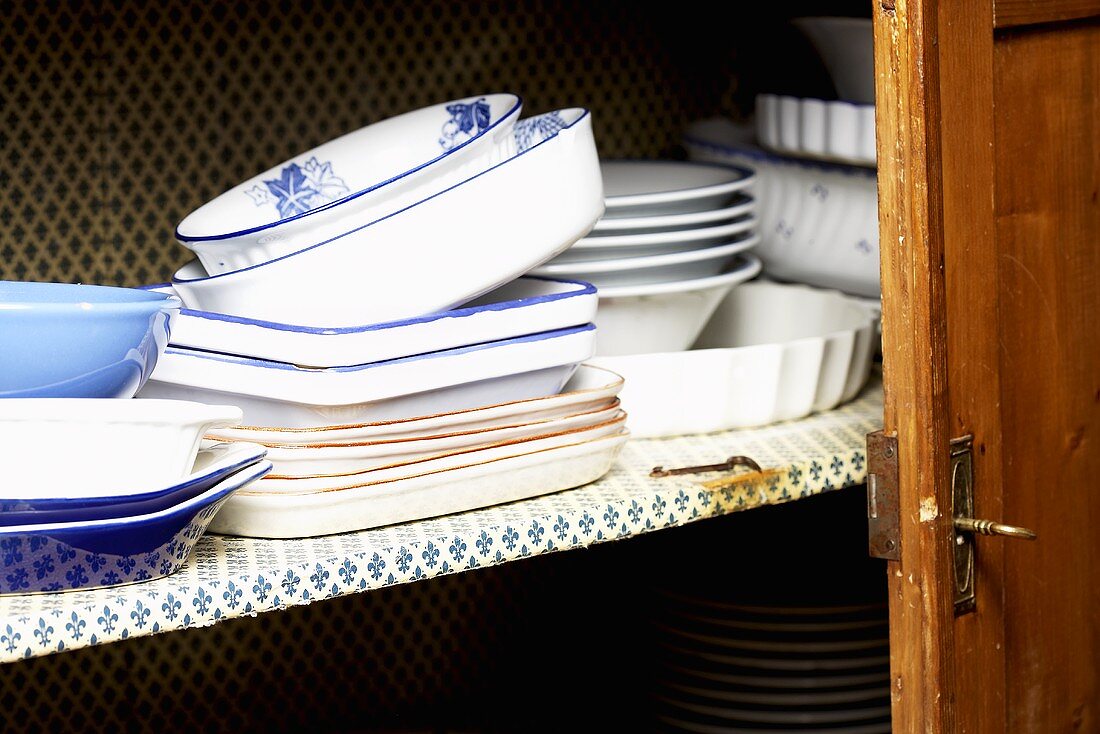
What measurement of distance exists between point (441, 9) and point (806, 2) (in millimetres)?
458

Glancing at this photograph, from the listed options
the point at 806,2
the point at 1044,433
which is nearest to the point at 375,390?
the point at 1044,433

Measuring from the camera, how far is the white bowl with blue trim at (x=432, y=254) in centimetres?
88

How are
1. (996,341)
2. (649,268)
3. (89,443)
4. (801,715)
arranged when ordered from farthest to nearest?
(801,715), (649,268), (996,341), (89,443)

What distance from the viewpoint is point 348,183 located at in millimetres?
1084

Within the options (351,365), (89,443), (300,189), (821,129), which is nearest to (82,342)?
(89,443)

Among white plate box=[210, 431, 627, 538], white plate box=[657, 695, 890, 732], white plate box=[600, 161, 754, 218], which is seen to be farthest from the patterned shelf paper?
white plate box=[657, 695, 890, 732]

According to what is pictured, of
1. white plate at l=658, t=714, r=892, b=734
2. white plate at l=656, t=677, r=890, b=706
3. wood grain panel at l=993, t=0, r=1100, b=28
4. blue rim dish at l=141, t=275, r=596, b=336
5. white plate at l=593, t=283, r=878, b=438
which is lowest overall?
white plate at l=658, t=714, r=892, b=734

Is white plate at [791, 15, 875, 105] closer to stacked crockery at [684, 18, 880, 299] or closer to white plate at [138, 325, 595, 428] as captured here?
stacked crockery at [684, 18, 880, 299]

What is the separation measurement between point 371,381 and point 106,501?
0.20 meters

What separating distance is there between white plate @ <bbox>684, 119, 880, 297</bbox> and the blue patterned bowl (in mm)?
738

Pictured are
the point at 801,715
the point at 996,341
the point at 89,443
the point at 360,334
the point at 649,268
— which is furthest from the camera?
the point at 801,715

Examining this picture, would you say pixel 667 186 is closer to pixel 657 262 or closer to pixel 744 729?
pixel 657 262

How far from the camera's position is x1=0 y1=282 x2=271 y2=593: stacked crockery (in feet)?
2.40

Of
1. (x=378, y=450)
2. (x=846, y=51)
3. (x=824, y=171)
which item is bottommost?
(x=378, y=450)
